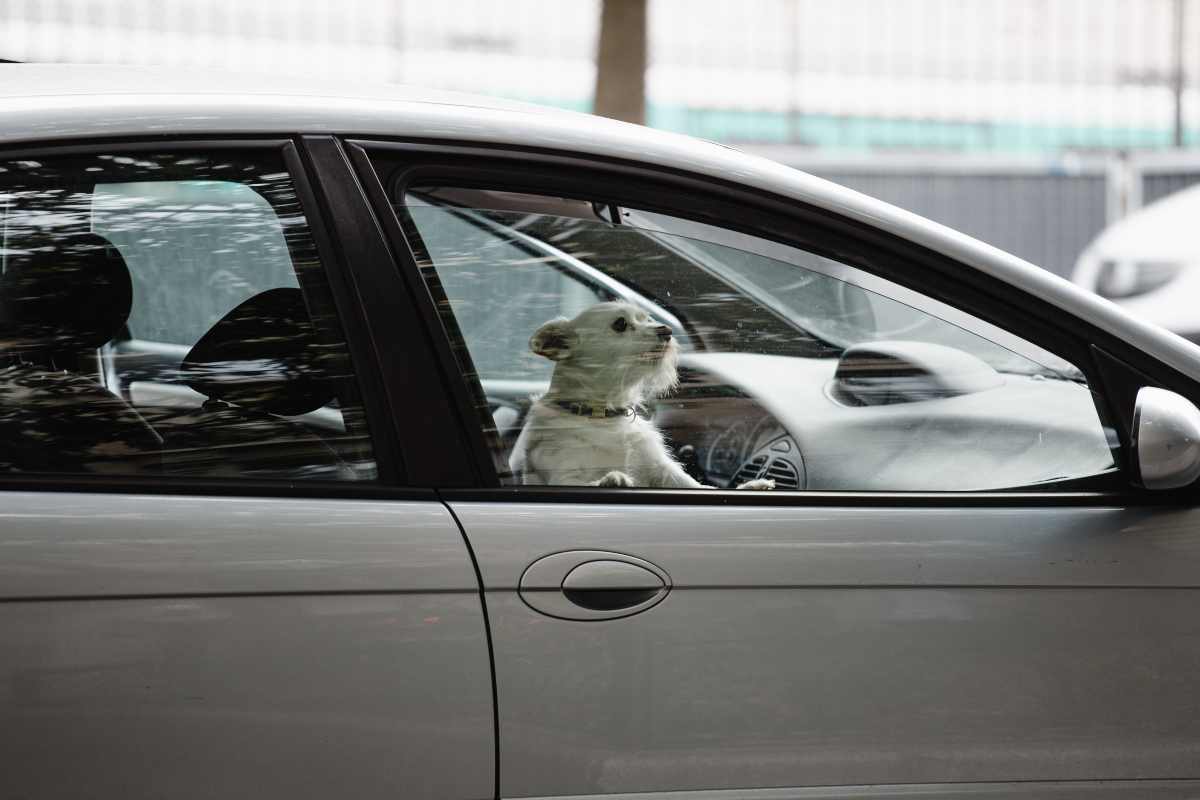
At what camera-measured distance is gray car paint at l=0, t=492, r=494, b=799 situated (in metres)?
1.65

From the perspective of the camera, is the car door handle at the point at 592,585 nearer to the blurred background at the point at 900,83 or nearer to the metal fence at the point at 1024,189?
the blurred background at the point at 900,83

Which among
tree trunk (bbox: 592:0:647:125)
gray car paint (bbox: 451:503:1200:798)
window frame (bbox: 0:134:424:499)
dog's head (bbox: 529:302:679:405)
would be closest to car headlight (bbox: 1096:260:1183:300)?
tree trunk (bbox: 592:0:647:125)

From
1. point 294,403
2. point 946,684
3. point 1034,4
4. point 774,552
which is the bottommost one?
point 946,684

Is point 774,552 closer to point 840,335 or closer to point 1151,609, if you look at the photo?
point 840,335

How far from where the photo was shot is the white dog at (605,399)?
1.96 m

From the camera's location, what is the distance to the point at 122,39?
11.0 metres

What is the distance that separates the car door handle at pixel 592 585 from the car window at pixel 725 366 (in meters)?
0.15

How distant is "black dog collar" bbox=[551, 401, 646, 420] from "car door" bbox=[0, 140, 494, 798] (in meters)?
0.30

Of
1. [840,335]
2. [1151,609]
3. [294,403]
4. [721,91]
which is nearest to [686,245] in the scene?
[840,335]

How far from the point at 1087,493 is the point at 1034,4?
1543cm

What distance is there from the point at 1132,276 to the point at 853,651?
6.92 metres

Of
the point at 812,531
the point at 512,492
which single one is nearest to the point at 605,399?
the point at 512,492

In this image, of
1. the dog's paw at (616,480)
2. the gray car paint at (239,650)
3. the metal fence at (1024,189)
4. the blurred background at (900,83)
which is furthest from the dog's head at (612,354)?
the metal fence at (1024,189)

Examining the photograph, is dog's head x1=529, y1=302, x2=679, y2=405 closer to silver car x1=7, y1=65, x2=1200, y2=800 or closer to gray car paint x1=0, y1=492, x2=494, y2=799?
silver car x1=7, y1=65, x2=1200, y2=800
